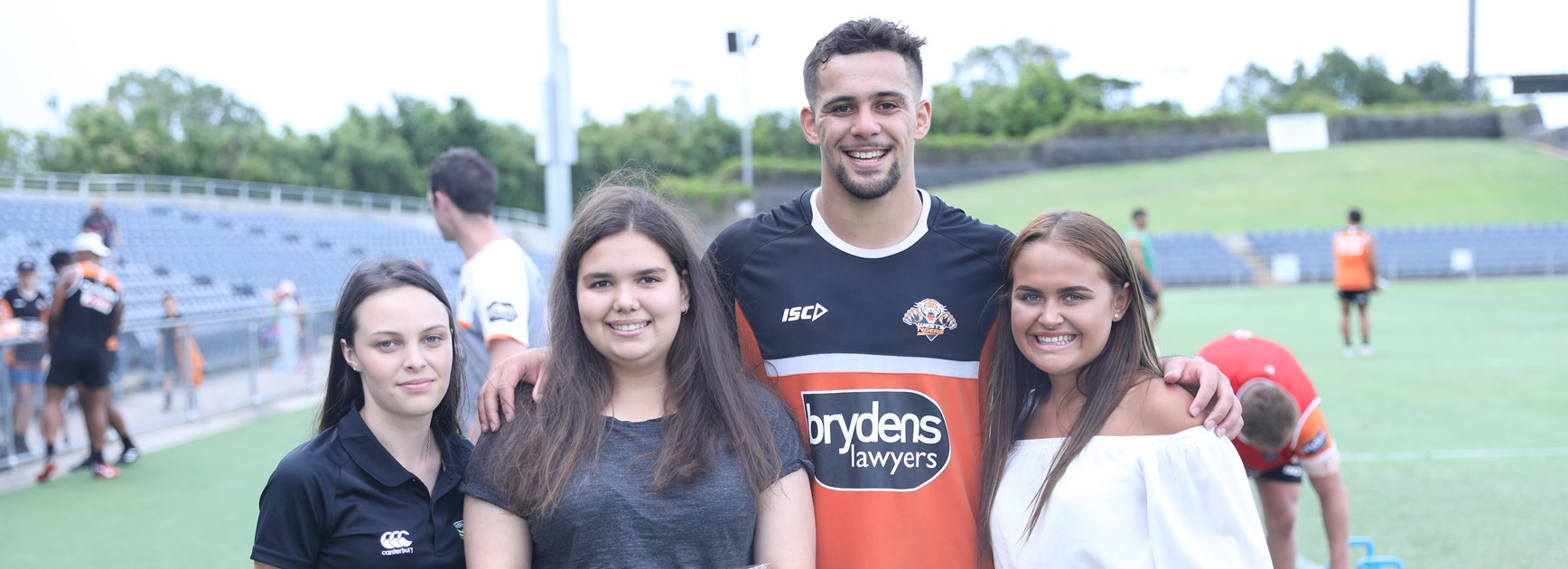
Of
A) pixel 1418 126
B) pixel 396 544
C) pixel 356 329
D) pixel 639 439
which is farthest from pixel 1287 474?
pixel 1418 126

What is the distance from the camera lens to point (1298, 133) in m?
56.2

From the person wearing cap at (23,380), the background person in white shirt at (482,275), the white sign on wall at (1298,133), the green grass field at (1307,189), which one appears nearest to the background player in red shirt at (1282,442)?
the background person in white shirt at (482,275)

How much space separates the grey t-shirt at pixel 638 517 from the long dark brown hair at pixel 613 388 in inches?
0.9

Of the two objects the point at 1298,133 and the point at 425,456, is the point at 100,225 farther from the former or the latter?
the point at 1298,133

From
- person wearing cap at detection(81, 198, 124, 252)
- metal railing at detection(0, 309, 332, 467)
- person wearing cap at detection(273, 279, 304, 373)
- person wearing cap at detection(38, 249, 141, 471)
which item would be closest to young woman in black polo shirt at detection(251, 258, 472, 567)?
metal railing at detection(0, 309, 332, 467)

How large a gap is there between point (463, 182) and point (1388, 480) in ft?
19.4

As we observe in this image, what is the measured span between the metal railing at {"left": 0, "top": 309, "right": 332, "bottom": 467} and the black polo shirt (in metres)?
6.29

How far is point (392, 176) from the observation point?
4866 cm

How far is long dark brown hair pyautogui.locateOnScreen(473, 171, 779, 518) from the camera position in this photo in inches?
84.1

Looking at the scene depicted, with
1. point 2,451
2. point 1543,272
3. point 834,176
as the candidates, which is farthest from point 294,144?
point 834,176

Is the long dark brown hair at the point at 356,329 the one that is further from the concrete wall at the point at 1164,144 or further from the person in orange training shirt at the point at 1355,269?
the concrete wall at the point at 1164,144

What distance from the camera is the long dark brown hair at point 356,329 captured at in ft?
8.05

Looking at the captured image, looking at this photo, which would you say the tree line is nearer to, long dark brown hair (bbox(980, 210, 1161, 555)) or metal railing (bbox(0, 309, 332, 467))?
metal railing (bbox(0, 309, 332, 467))

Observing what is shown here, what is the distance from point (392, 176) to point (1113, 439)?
50082 millimetres
